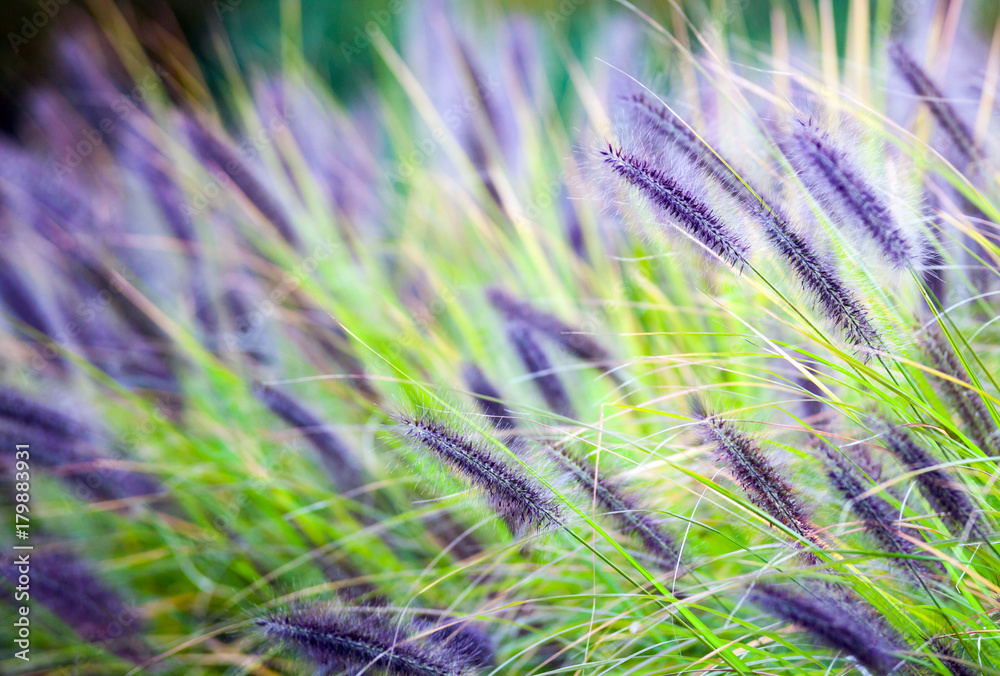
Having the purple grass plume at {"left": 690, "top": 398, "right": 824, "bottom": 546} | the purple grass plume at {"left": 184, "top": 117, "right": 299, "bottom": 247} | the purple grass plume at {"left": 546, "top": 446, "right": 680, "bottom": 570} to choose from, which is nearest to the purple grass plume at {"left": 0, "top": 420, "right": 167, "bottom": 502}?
the purple grass plume at {"left": 184, "top": 117, "right": 299, "bottom": 247}

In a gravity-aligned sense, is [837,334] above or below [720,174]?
below

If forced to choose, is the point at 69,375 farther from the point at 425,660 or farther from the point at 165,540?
the point at 425,660

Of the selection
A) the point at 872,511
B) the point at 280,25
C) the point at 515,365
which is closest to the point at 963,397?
the point at 872,511

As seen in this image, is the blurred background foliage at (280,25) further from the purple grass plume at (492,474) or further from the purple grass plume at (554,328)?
the purple grass plume at (492,474)

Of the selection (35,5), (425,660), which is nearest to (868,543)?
(425,660)
